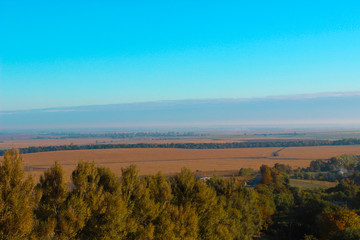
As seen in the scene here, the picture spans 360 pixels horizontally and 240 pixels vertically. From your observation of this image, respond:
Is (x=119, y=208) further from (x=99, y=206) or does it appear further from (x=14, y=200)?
(x=14, y=200)

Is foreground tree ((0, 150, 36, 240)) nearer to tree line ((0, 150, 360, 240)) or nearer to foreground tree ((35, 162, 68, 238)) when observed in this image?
tree line ((0, 150, 360, 240))

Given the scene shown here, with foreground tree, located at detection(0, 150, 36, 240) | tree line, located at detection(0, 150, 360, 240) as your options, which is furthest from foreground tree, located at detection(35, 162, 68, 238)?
foreground tree, located at detection(0, 150, 36, 240)

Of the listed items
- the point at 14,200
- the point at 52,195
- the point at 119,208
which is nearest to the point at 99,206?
the point at 119,208

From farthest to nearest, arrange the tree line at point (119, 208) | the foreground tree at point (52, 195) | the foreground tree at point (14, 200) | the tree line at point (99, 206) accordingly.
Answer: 1. the foreground tree at point (52, 195)
2. the tree line at point (119, 208)
3. the tree line at point (99, 206)
4. the foreground tree at point (14, 200)

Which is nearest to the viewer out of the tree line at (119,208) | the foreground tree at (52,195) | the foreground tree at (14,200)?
the foreground tree at (14,200)

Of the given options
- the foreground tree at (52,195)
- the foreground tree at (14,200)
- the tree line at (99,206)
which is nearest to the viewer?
the foreground tree at (14,200)

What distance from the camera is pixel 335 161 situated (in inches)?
3440

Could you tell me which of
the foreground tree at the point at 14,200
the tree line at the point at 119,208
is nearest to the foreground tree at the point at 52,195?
the tree line at the point at 119,208

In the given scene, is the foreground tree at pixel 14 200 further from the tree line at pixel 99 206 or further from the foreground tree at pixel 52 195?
the foreground tree at pixel 52 195

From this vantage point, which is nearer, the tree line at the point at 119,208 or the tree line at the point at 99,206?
the tree line at the point at 99,206

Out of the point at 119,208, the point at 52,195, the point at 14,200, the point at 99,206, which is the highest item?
the point at 14,200

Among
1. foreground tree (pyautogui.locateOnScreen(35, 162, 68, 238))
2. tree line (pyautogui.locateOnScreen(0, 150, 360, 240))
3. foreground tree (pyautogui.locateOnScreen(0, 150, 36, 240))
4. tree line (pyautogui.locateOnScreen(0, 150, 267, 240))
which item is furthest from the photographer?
foreground tree (pyautogui.locateOnScreen(35, 162, 68, 238))

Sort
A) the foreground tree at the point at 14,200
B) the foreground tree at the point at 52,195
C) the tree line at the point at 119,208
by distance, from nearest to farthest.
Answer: the foreground tree at the point at 14,200 < the tree line at the point at 119,208 < the foreground tree at the point at 52,195

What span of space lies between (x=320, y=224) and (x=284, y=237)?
5.91 m
